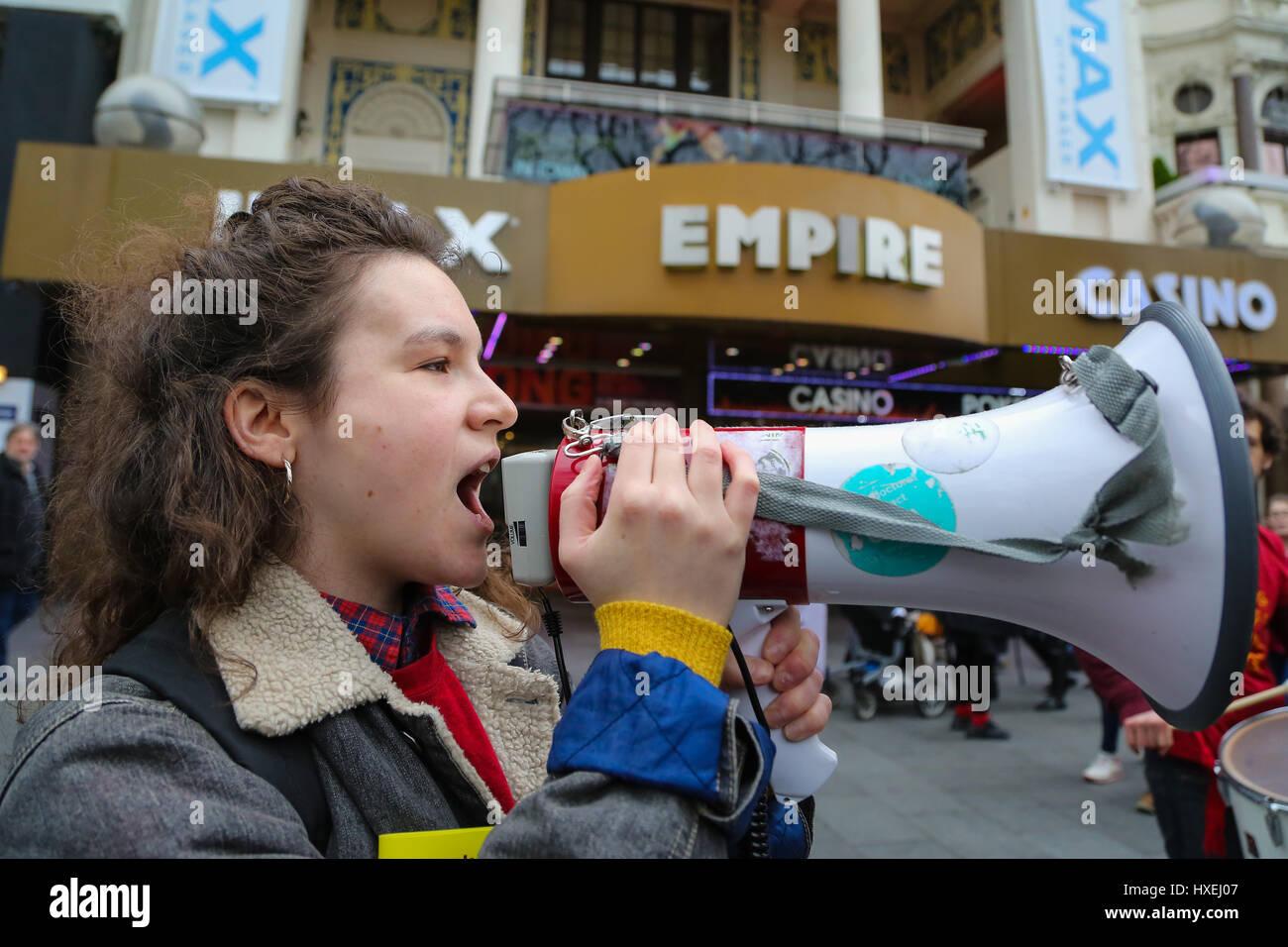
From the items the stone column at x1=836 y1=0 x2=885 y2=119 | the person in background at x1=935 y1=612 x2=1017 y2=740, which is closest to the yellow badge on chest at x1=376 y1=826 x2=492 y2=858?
the person in background at x1=935 y1=612 x2=1017 y2=740

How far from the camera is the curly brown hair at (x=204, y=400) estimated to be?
40.8 inches

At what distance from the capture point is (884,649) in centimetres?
659

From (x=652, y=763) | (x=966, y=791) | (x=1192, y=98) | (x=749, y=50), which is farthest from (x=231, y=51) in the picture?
(x=1192, y=98)

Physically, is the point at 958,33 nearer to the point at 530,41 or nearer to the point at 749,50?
the point at 749,50

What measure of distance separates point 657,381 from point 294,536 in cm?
861

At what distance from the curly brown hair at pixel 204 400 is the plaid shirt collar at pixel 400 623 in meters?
0.13

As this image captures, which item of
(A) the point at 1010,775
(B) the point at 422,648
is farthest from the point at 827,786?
(B) the point at 422,648

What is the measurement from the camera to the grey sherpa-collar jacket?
76cm

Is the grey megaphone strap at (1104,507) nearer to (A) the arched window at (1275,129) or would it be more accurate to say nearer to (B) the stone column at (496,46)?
(B) the stone column at (496,46)

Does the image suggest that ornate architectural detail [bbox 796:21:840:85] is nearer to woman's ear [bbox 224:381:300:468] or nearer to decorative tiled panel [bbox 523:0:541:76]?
decorative tiled panel [bbox 523:0:541:76]

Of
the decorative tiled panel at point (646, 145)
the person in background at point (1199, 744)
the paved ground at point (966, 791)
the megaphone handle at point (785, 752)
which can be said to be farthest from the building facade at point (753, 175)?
the megaphone handle at point (785, 752)

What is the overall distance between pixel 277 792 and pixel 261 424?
52 centimetres

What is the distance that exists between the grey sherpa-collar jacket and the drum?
1449 mm

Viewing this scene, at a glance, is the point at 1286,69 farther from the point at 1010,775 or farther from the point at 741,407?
the point at 1010,775
